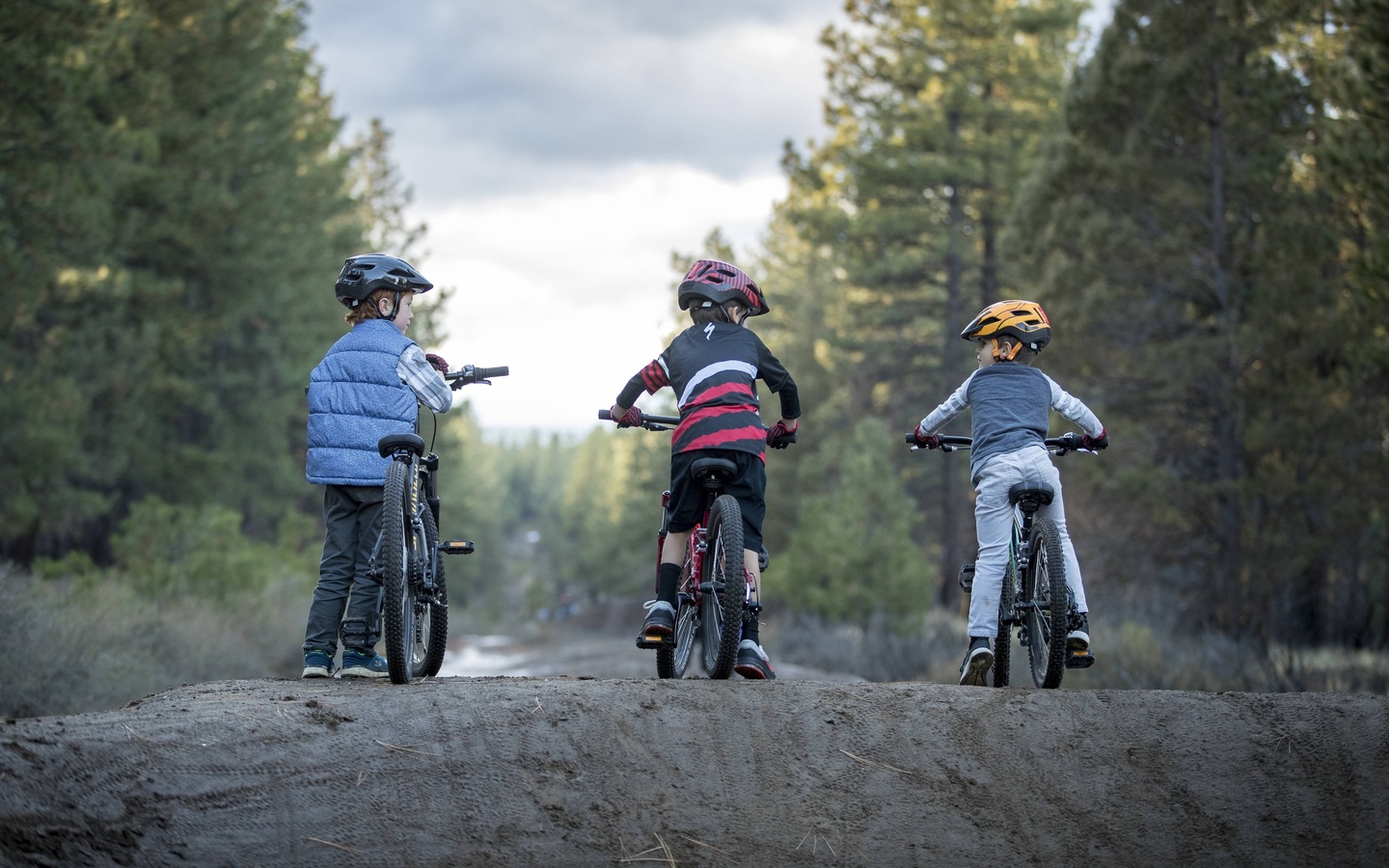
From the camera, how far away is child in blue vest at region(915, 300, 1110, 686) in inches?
270

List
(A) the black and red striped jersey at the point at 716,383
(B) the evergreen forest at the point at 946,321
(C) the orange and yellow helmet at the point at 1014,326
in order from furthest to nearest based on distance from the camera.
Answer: (B) the evergreen forest at the point at 946,321 → (C) the orange and yellow helmet at the point at 1014,326 → (A) the black and red striped jersey at the point at 716,383

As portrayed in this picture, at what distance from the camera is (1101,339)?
760 inches

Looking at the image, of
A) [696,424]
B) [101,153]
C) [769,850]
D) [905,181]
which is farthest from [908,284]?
[769,850]

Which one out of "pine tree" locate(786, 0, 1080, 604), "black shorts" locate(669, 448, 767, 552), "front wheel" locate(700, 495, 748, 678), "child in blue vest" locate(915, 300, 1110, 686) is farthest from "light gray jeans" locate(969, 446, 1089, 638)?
"pine tree" locate(786, 0, 1080, 604)

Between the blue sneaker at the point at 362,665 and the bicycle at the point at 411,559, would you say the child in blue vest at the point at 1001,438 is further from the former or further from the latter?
the blue sneaker at the point at 362,665

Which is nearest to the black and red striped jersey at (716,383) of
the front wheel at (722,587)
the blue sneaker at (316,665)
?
the front wheel at (722,587)

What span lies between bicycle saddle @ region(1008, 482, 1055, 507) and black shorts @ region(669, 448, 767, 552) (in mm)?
1353

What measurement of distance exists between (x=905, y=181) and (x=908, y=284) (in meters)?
2.77

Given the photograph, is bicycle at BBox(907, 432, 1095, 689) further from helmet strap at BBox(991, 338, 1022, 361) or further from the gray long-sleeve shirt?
helmet strap at BBox(991, 338, 1022, 361)

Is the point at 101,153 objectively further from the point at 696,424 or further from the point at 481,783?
the point at 481,783

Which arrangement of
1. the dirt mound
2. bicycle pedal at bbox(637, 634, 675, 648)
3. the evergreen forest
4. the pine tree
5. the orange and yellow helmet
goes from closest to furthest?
the dirt mound
bicycle pedal at bbox(637, 634, 675, 648)
the orange and yellow helmet
the evergreen forest
the pine tree

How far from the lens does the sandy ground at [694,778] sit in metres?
4.36

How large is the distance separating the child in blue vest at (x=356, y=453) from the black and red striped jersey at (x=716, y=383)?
1.14 m

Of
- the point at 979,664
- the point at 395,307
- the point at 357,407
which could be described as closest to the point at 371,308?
the point at 395,307
